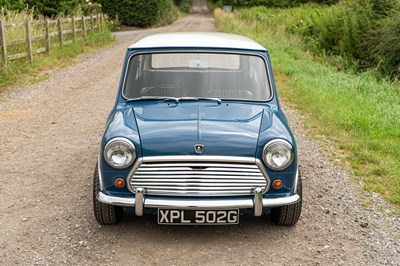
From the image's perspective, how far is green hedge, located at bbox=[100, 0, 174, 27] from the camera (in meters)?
39.9

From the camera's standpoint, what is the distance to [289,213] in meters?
4.40

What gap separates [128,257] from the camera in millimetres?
3932

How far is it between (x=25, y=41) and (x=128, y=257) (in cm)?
1204

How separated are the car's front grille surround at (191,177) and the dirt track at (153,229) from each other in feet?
1.60

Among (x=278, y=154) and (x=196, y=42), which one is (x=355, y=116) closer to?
(x=196, y=42)

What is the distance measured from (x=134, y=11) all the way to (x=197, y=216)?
3865 cm

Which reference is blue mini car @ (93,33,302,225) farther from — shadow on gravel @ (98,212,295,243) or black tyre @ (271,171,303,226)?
shadow on gravel @ (98,212,295,243)

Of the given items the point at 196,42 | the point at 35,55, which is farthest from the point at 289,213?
the point at 35,55

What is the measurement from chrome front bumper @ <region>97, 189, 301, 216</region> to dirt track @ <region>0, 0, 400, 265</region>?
0.37m

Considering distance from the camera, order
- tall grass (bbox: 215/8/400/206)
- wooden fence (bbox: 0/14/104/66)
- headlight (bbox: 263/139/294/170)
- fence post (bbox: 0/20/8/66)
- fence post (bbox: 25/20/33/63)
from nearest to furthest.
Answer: headlight (bbox: 263/139/294/170)
tall grass (bbox: 215/8/400/206)
fence post (bbox: 0/20/8/66)
wooden fence (bbox: 0/14/104/66)
fence post (bbox: 25/20/33/63)

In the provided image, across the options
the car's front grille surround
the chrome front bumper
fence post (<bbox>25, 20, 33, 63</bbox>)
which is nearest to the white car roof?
the car's front grille surround

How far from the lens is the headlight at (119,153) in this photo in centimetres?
405

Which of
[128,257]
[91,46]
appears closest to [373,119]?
[128,257]

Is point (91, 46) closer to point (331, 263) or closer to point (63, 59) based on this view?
point (63, 59)
